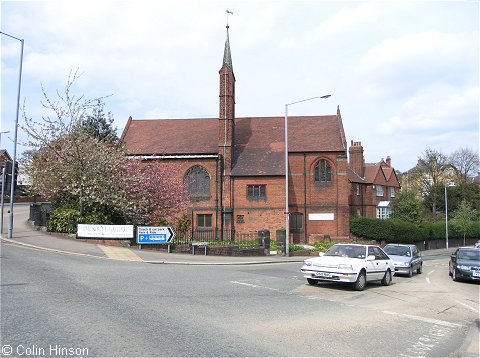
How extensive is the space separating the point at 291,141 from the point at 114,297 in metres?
34.4

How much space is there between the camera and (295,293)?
12164 mm

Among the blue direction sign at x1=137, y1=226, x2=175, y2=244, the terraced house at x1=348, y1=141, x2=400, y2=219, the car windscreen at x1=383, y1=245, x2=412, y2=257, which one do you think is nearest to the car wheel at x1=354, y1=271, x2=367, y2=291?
the car windscreen at x1=383, y1=245, x2=412, y2=257

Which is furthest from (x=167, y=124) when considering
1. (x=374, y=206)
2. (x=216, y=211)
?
(x=374, y=206)

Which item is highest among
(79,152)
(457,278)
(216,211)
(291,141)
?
(291,141)

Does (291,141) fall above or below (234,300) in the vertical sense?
above

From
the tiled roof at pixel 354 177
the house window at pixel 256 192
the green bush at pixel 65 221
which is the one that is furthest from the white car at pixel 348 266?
the tiled roof at pixel 354 177

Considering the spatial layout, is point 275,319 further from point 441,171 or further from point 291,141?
point 441,171

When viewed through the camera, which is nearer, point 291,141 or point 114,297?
point 114,297

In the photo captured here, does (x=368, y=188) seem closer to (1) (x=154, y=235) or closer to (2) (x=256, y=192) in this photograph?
(2) (x=256, y=192)

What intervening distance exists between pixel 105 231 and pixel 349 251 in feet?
44.9

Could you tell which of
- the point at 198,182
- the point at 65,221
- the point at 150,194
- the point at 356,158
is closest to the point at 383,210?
the point at 356,158

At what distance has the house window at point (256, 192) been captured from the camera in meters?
39.6

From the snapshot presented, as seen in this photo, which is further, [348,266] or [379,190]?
[379,190]

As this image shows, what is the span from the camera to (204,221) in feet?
132
